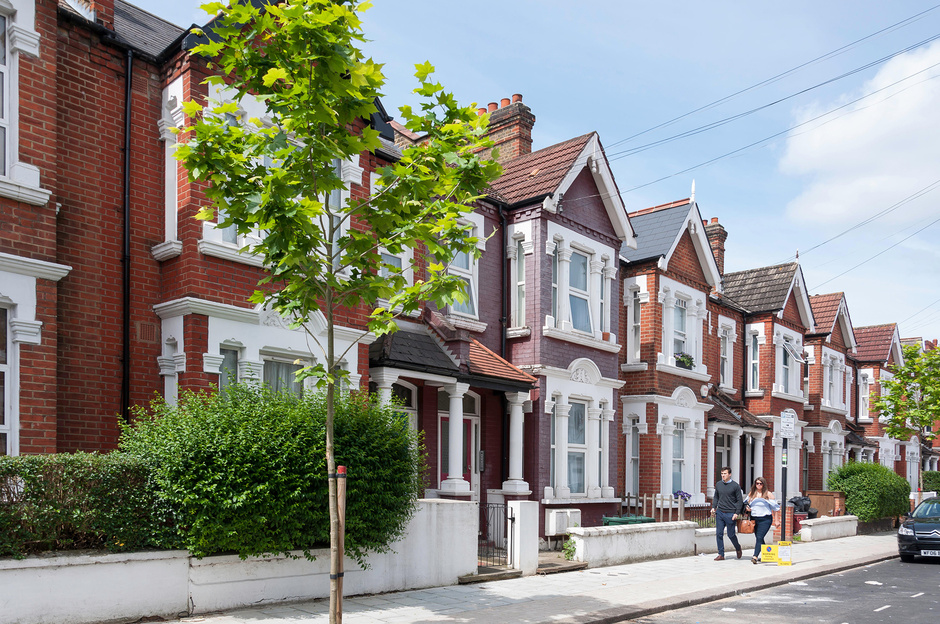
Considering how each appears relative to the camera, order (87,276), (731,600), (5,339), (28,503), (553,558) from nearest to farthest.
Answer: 1. (28,503)
2. (5,339)
3. (87,276)
4. (731,600)
5. (553,558)

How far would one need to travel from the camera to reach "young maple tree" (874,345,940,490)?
29812 mm

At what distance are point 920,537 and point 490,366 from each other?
10802mm

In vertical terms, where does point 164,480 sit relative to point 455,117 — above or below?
below

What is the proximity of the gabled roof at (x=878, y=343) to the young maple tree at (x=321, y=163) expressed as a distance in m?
35.9

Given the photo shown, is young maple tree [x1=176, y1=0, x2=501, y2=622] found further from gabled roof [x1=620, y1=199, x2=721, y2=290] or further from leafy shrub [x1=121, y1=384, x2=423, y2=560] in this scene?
gabled roof [x1=620, y1=199, x2=721, y2=290]

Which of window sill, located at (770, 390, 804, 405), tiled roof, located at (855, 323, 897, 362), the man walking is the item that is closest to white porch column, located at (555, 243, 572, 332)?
the man walking

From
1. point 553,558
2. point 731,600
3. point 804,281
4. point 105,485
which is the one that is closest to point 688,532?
point 553,558

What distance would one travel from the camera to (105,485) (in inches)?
344

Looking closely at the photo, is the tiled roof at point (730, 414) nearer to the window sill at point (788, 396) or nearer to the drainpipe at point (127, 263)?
the window sill at point (788, 396)

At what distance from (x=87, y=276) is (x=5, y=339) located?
1.64m

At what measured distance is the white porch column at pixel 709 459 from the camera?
23.6m

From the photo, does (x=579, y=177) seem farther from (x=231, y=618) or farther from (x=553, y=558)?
(x=231, y=618)

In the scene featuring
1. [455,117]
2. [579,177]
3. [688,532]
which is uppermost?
[579,177]

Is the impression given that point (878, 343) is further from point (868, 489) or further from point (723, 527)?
point (723, 527)
